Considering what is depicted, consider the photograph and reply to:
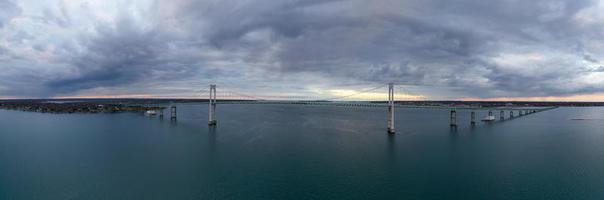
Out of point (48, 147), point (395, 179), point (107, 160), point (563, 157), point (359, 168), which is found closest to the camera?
point (395, 179)

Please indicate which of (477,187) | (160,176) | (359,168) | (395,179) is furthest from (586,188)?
(160,176)

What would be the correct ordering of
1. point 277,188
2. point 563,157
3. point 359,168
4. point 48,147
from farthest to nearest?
point 48,147
point 563,157
point 359,168
point 277,188

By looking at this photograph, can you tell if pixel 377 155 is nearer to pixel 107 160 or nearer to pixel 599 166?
pixel 599 166

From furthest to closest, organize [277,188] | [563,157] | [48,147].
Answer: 1. [48,147]
2. [563,157]
3. [277,188]

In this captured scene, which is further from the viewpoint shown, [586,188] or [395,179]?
[395,179]

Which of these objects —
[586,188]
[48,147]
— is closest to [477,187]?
[586,188]

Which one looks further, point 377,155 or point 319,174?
point 377,155

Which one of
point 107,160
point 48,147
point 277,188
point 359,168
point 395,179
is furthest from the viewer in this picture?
point 48,147
